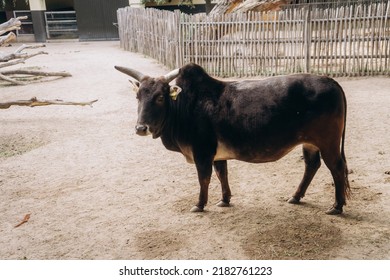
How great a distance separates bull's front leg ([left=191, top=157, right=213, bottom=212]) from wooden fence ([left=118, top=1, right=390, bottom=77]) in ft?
27.1

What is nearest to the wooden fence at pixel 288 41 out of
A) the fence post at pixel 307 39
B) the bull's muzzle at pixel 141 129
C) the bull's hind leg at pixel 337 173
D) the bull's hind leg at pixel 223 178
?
the fence post at pixel 307 39

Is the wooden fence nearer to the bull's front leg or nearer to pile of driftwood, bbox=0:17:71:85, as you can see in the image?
pile of driftwood, bbox=0:17:71:85

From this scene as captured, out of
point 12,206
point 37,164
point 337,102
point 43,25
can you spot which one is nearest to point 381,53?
point 337,102

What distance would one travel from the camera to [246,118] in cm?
433

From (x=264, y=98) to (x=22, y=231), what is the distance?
304cm

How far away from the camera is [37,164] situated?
6.57 m

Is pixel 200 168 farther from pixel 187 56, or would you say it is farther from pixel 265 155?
pixel 187 56

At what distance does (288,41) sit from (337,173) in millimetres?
8245

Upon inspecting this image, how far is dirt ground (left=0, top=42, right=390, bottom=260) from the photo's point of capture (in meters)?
4.00

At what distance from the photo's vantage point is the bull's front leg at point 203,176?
4.48 m

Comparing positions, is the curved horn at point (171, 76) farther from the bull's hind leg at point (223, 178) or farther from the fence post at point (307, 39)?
the fence post at point (307, 39)

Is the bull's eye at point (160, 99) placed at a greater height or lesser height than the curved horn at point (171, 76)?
lesser

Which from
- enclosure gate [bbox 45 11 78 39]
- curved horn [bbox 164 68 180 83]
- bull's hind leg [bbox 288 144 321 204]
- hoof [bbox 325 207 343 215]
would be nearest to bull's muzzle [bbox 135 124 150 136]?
curved horn [bbox 164 68 180 83]

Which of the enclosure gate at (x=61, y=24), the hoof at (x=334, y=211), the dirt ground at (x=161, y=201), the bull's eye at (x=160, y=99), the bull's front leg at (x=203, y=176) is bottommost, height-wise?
the dirt ground at (x=161, y=201)
